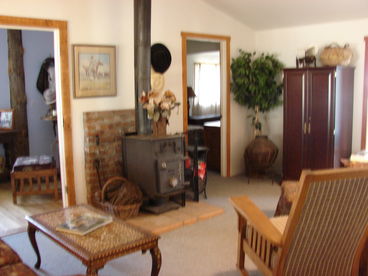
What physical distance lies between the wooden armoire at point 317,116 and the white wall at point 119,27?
51.8 inches

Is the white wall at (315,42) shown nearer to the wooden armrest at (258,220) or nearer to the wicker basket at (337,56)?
the wicker basket at (337,56)

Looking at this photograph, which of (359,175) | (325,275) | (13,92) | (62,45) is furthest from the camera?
(13,92)

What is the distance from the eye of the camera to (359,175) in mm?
2121

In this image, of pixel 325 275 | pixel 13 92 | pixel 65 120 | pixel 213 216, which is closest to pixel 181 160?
pixel 213 216

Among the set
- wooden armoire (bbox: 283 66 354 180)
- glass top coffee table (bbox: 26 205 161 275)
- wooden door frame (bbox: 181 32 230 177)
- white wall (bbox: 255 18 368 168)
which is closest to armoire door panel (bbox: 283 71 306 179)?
wooden armoire (bbox: 283 66 354 180)

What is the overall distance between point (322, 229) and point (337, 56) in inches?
128

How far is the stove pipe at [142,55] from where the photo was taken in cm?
423

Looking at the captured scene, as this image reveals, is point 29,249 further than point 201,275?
Yes

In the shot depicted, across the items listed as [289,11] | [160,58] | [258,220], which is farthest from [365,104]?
[258,220]

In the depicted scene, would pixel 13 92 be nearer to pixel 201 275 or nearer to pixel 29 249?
pixel 29 249

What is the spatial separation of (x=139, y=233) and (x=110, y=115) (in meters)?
2.08

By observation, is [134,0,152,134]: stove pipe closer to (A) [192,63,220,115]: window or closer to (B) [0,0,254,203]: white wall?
(B) [0,0,254,203]: white wall

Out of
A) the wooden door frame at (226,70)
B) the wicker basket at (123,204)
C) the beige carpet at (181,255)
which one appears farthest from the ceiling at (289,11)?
the wicker basket at (123,204)

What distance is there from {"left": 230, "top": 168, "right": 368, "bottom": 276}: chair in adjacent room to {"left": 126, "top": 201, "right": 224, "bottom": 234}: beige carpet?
150 cm
